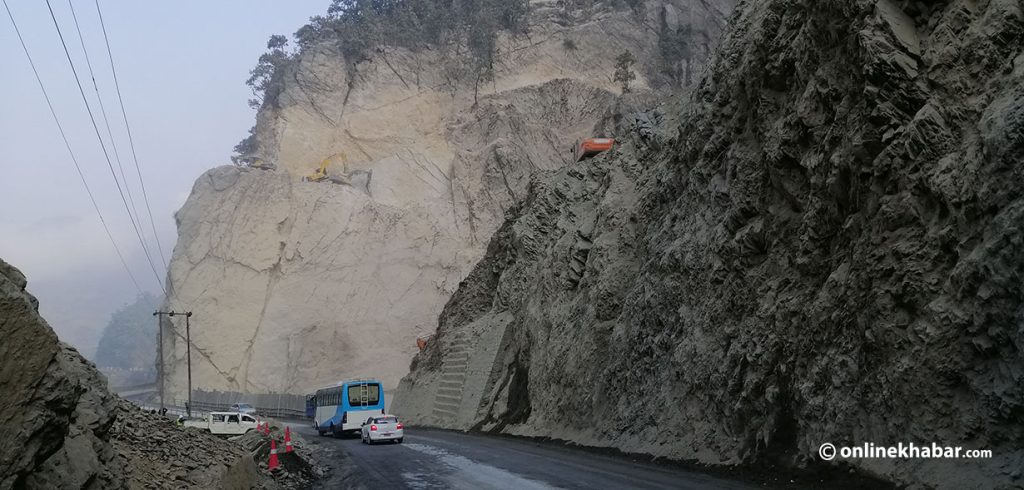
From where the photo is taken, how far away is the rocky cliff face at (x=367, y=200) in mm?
68562

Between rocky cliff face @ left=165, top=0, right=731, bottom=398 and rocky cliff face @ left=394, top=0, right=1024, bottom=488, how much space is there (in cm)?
4158

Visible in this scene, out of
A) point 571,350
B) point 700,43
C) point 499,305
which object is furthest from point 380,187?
point 571,350

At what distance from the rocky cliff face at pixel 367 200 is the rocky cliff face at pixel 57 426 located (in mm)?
55657

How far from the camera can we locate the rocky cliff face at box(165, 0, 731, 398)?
225 feet

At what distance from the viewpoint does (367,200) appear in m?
73.4

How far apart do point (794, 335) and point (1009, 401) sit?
5960 millimetres

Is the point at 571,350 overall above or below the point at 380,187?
below

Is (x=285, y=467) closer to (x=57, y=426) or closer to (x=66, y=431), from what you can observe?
(x=66, y=431)

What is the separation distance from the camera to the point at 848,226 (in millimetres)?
15516

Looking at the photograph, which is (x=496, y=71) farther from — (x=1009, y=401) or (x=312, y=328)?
(x=1009, y=401)

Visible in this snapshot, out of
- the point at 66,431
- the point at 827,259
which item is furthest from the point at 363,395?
the point at 66,431

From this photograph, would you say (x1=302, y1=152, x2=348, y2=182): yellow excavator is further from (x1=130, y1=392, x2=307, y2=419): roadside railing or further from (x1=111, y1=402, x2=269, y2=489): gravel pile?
(x1=111, y1=402, x2=269, y2=489): gravel pile

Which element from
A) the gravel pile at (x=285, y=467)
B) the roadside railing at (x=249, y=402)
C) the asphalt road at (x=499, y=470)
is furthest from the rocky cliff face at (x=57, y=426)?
the roadside railing at (x=249, y=402)

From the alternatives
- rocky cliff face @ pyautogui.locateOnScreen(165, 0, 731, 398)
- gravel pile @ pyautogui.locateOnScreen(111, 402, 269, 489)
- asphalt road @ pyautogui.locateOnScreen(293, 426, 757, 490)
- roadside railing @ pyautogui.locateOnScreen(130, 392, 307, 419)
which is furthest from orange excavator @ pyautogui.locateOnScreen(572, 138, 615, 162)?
roadside railing @ pyautogui.locateOnScreen(130, 392, 307, 419)
